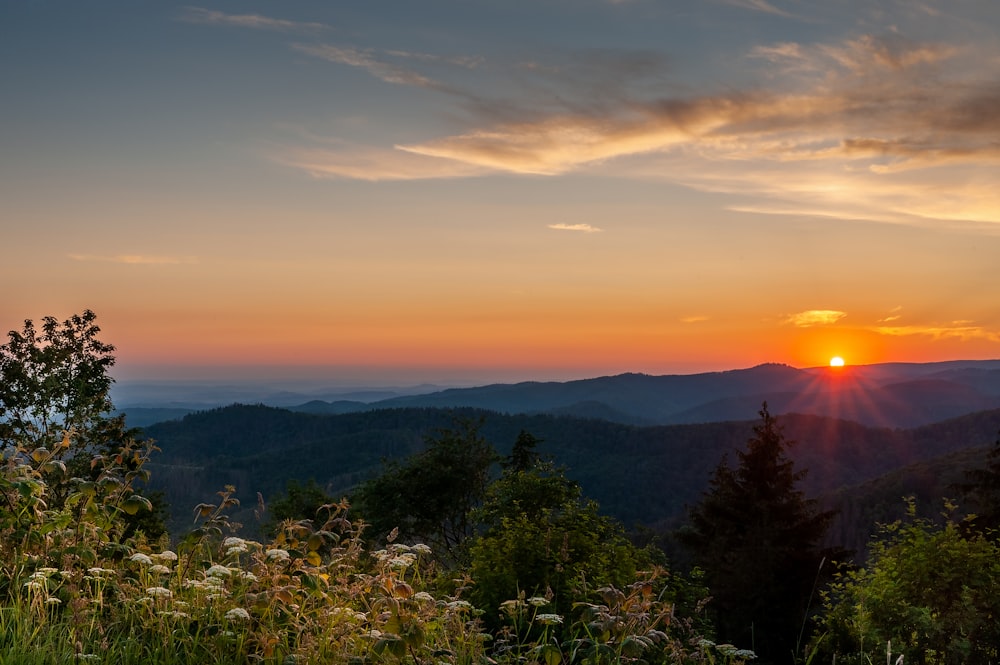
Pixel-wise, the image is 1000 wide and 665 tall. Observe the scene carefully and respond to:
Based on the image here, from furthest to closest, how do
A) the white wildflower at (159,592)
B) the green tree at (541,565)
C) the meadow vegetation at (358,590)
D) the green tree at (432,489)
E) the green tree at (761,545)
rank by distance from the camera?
the green tree at (432,489) < the green tree at (761,545) < the green tree at (541,565) < the white wildflower at (159,592) < the meadow vegetation at (358,590)

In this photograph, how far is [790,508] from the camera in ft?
116

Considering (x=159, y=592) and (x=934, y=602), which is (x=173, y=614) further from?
(x=934, y=602)

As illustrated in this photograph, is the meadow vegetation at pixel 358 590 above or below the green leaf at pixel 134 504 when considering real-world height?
below

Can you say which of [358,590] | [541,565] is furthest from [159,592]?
[541,565]

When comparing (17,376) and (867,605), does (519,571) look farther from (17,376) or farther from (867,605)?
(17,376)

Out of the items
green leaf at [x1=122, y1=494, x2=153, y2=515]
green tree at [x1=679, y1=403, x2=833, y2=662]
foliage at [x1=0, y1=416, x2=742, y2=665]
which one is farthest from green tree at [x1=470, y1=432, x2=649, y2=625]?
green tree at [x1=679, y1=403, x2=833, y2=662]

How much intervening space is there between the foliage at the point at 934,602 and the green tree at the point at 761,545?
17185 millimetres

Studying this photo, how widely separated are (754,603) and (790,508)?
248 inches

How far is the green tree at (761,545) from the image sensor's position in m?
31.1

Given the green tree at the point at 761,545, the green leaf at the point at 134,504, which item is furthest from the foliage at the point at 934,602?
the green tree at the point at 761,545

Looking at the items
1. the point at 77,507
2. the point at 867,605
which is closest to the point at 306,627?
the point at 77,507

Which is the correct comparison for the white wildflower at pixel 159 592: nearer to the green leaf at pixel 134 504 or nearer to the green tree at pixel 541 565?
the green leaf at pixel 134 504

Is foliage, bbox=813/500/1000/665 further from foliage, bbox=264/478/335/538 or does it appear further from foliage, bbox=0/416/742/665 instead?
foliage, bbox=264/478/335/538

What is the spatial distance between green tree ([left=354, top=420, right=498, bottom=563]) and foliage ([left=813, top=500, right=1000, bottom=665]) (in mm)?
29191
